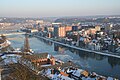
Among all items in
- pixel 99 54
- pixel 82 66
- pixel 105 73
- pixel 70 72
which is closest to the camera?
pixel 70 72

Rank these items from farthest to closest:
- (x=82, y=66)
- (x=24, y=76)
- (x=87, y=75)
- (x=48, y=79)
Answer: (x=82, y=66) < (x=87, y=75) < (x=48, y=79) < (x=24, y=76)

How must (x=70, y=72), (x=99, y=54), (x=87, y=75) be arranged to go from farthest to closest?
(x=99, y=54), (x=70, y=72), (x=87, y=75)

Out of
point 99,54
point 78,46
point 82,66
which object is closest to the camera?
point 82,66

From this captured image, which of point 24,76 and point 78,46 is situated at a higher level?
point 24,76

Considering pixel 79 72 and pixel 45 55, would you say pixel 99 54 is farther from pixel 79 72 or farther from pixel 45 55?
pixel 79 72

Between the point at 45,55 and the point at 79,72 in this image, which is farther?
the point at 45,55

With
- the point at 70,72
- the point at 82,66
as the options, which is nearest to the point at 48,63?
the point at 82,66

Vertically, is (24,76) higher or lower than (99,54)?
higher

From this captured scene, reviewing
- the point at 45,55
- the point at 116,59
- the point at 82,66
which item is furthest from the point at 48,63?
the point at 116,59

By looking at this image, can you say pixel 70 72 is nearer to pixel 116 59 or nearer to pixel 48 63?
pixel 48 63
